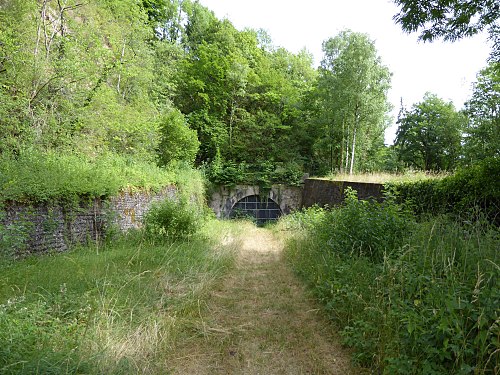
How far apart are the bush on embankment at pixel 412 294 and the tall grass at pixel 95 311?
1.85 m

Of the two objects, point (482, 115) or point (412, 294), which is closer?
point (412, 294)

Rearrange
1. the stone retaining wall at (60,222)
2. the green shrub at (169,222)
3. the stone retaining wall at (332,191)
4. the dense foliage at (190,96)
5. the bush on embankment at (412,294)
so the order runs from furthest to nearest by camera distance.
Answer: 1. the stone retaining wall at (332,191)
2. the dense foliage at (190,96)
3. the green shrub at (169,222)
4. the stone retaining wall at (60,222)
5. the bush on embankment at (412,294)

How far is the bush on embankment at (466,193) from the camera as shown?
4664 millimetres

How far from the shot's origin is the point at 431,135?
2216 centimetres

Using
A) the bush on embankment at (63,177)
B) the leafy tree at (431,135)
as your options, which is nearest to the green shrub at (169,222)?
the bush on embankment at (63,177)

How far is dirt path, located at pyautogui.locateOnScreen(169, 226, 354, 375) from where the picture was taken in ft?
8.95

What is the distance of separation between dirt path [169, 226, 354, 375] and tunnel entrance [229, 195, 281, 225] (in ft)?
37.9

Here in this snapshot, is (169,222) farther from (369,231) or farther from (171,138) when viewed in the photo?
(171,138)

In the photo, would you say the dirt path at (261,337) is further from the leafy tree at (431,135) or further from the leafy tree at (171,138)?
the leafy tree at (431,135)

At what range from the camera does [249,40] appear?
22000 mm

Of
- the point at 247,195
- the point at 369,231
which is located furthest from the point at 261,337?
the point at 247,195

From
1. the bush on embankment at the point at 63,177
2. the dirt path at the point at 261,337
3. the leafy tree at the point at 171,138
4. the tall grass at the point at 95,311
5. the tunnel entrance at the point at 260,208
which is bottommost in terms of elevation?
the tunnel entrance at the point at 260,208

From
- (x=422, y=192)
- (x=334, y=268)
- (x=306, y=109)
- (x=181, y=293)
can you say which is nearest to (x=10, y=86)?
(x=181, y=293)

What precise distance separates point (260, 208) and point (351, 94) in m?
8.12
